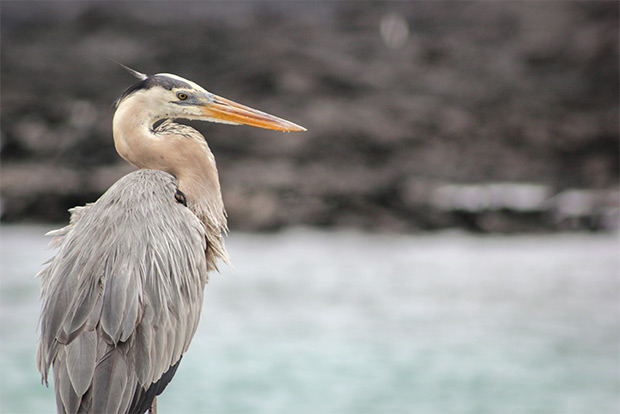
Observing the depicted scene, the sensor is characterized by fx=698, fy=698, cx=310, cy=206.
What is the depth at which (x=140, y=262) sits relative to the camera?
213 centimetres

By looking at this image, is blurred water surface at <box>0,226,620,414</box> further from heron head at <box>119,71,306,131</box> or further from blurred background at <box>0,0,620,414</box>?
heron head at <box>119,71,306,131</box>

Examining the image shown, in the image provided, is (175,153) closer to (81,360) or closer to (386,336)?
(81,360)

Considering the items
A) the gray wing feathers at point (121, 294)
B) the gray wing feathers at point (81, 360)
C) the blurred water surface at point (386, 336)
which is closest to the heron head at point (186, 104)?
the gray wing feathers at point (121, 294)

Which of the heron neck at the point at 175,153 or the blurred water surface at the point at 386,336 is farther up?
the blurred water surface at the point at 386,336

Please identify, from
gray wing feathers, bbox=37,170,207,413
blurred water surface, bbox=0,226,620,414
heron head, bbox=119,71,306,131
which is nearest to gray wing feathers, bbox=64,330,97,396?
gray wing feathers, bbox=37,170,207,413

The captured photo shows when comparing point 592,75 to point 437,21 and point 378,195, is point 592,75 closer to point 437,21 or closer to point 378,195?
point 437,21

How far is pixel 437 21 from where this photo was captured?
36094 millimetres

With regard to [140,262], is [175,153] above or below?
above

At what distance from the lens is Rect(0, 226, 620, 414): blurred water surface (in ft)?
23.0

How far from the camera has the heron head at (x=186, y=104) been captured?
2384 mm

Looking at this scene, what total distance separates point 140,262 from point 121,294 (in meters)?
0.13

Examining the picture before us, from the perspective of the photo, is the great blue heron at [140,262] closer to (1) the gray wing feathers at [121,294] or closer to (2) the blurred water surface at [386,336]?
(1) the gray wing feathers at [121,294]

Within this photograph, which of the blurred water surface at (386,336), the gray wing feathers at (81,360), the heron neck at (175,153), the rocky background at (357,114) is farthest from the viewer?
the rocky background at (357,114)

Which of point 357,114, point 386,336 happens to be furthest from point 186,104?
point 357,114
